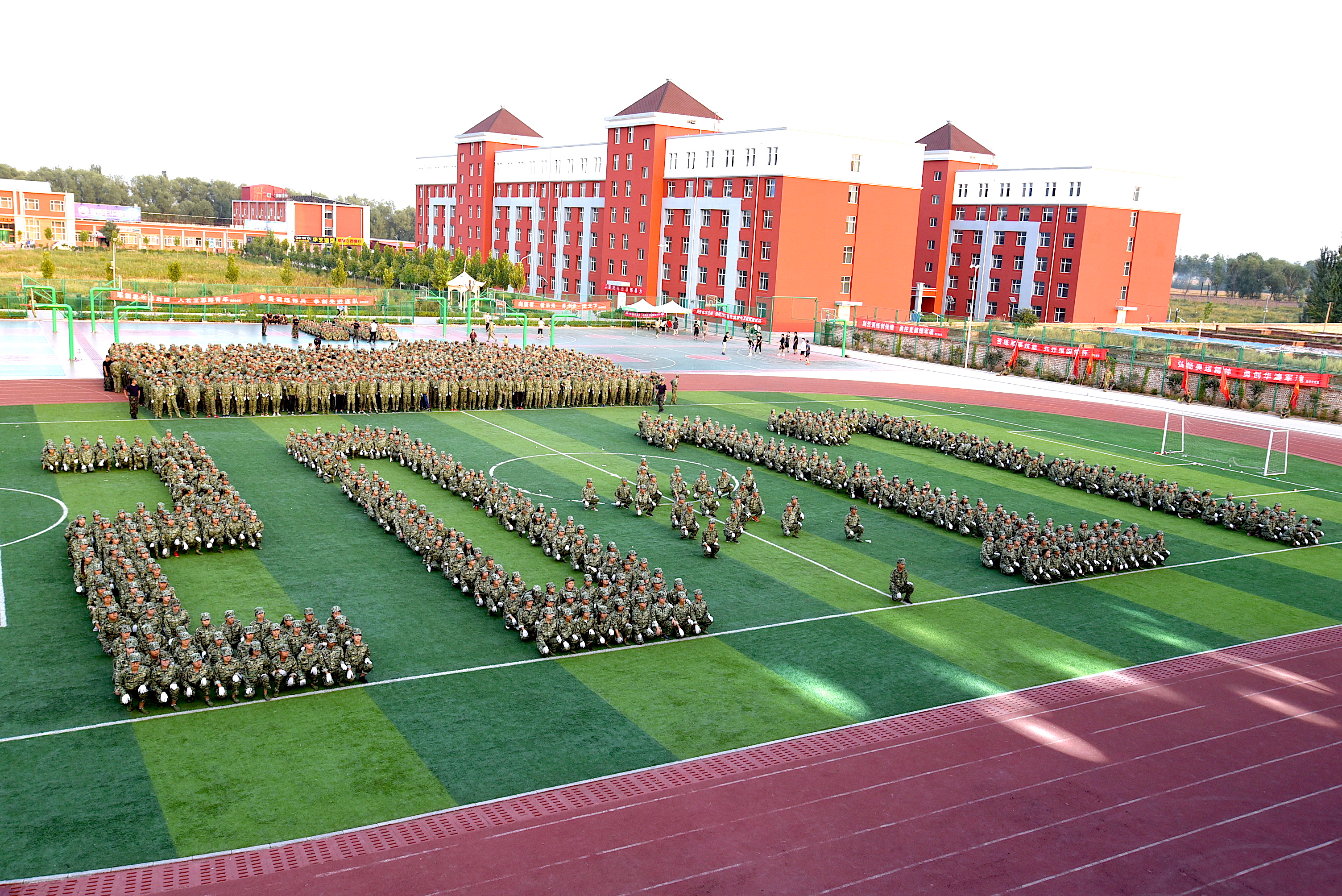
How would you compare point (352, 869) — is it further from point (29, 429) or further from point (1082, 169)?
point (1082, 169)

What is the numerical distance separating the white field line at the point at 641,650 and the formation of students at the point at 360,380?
2160 cm

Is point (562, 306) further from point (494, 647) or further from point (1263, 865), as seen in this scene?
point (1263, 865)

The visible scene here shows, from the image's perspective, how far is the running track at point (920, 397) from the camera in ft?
119

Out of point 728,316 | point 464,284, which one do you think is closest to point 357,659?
point 464,284

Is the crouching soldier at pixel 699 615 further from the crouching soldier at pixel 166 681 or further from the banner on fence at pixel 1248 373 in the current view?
the banner on fence at pixel 1248 373

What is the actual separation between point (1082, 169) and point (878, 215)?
1799cm

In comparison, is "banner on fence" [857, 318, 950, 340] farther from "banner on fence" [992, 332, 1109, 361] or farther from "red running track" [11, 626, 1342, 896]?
"red running track" [11, 626, 1342, 896]

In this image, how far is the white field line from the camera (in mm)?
13422

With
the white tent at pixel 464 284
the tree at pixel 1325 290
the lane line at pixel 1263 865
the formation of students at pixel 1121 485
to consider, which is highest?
the tree at pixel 1325 290

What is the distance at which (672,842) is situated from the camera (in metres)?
11.3

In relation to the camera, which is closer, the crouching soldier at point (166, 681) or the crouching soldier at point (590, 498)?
the crouching soldier at point (166, 681)

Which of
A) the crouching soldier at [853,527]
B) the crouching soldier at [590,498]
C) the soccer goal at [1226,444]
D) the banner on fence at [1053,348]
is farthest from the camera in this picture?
the banner on fence at [1053,348]

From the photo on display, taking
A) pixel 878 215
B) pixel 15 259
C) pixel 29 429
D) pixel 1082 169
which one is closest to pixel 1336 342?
pixel 1082 169

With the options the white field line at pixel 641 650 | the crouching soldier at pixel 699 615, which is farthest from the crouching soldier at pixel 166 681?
the crouching soldier at pixel 699 615
